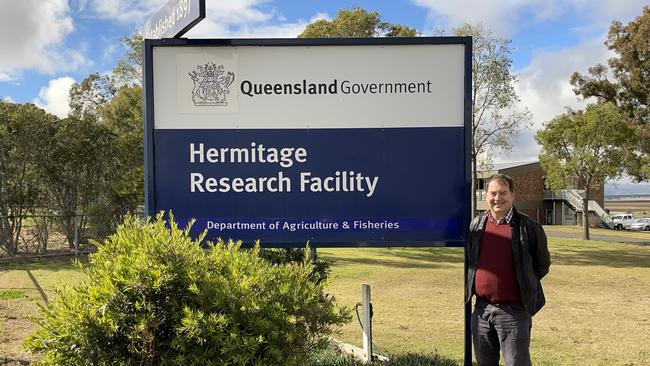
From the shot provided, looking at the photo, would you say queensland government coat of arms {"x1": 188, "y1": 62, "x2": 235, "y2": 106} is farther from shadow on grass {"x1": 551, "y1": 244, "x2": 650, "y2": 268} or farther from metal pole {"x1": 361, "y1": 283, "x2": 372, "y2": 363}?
shadow on grass {"x1": 551, "y1": 244, "x2": 650, "y2": 268}

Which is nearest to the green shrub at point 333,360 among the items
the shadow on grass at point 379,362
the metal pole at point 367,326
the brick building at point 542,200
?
the shadow on grass at point 379,362

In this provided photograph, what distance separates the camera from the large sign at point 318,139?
13.6 feet

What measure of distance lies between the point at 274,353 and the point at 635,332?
6.84 metres

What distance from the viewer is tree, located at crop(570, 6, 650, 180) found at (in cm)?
3212

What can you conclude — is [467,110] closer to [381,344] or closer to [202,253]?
[202,253]

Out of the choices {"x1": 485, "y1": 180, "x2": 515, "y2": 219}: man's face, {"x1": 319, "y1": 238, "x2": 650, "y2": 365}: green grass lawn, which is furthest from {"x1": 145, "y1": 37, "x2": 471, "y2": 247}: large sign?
{"x1": 319, "y1": 238, "x2": 650, "y2": 365}: green grass lawn

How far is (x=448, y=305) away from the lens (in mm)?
9484

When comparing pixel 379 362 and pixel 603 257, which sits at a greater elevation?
pixel 379 362

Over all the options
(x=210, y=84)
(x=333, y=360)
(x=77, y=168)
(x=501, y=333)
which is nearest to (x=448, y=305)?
(x=333, y=360)

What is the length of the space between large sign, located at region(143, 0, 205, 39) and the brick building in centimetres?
4886

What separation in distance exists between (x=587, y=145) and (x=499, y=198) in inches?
1002

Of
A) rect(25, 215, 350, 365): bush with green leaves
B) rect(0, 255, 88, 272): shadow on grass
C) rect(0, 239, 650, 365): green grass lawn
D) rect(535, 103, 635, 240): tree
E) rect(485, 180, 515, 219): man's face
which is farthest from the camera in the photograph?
rect(535, 103, 635, 240): tree

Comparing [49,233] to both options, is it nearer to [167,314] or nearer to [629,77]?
[167,314]

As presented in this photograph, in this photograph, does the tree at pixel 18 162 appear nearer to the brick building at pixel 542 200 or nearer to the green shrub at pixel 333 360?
the green shrub at pixel 333 360
